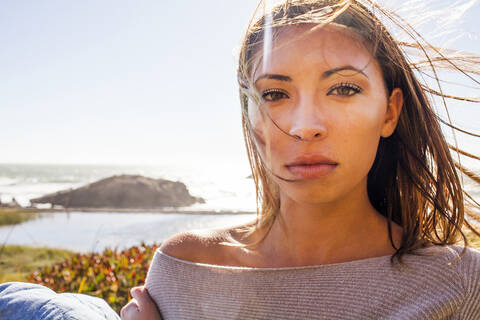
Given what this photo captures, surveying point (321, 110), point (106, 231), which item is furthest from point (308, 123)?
point (106, 231)

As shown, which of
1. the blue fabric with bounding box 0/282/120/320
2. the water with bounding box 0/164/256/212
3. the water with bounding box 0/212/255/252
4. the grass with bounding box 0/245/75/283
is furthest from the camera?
the water with bounding box 0/164/256/212

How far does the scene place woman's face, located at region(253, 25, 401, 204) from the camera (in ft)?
4.62

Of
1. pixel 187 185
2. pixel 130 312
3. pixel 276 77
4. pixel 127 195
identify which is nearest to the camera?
pixel 276 77

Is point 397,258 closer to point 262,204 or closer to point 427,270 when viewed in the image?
point 427,270

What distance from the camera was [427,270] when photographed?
53.4 inches

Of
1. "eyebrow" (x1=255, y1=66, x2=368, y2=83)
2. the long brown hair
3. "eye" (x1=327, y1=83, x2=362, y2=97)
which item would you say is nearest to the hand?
the long brown hair

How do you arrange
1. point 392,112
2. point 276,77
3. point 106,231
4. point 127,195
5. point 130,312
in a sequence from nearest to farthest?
point 276,77
point 392,112
point 130,312
point 106,231
point 127,195

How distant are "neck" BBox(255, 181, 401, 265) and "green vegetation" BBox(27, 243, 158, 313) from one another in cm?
208

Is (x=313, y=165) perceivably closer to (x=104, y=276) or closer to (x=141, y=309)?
(x=141, y=309)

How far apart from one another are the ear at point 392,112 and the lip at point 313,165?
1.07 ft

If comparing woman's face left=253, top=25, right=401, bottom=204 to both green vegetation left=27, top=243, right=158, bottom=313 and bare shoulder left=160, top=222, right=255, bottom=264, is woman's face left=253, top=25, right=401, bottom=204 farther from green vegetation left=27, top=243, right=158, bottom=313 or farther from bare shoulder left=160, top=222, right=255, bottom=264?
green vegetation left=27, top=243, right=158, bottom=313

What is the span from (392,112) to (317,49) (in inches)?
16.7

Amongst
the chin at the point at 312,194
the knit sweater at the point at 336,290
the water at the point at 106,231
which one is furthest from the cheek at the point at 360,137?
the water at the point at 106,231

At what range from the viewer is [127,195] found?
1130 inches
